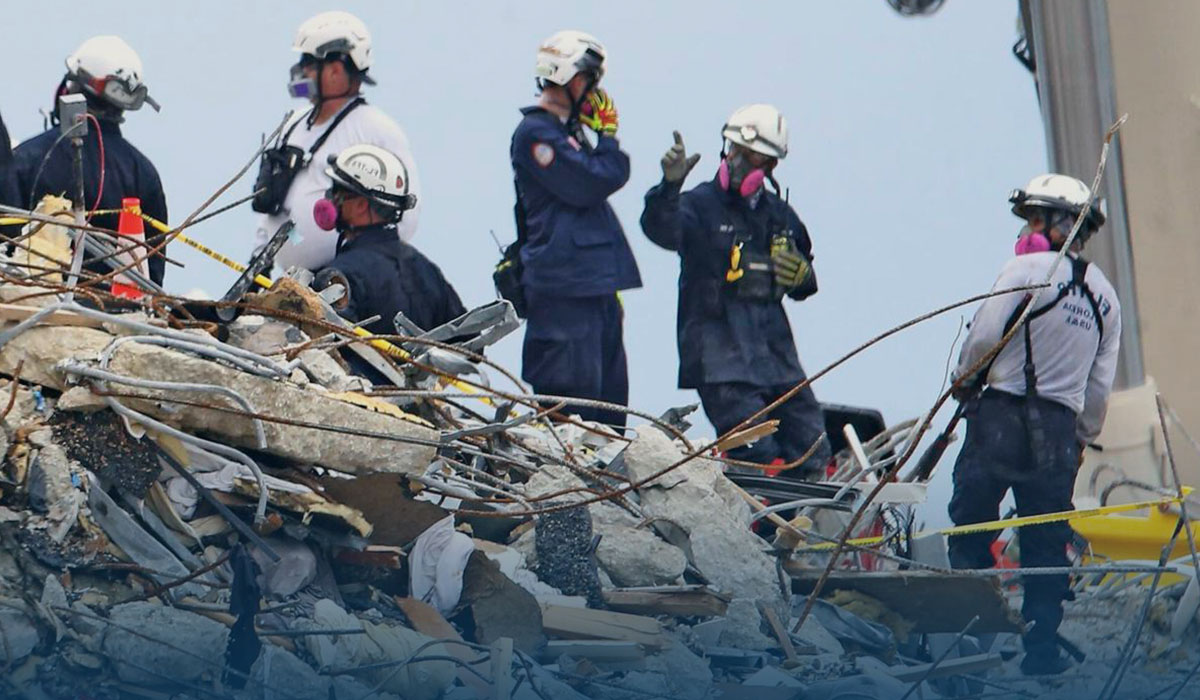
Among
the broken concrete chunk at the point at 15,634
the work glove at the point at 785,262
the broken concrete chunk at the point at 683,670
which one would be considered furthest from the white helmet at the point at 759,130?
the broken concrete chunk at the point at 15,634

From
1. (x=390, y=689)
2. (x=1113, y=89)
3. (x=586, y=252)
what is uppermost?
(x=1113, y=89)

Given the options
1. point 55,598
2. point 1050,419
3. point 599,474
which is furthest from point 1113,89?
point 55,598

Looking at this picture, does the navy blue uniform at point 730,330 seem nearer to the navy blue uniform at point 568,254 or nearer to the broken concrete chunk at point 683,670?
the navy blue uniform at point 568,254

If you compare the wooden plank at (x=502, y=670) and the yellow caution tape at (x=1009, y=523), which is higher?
the yellow caution tape at (x=1009, y=523)

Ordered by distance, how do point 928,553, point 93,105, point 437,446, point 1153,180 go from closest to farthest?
1. point 437,446
2. point 928,553
3. point 93,105
4. point 1153,180

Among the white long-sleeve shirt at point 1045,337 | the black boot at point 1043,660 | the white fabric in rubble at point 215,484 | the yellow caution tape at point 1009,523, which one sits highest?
the white long-sleeve shirt at point 1045,337

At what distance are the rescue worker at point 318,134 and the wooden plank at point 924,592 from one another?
236cm

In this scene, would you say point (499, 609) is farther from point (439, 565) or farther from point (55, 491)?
point (55, 491)

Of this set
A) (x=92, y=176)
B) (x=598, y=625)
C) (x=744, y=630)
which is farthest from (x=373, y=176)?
(x=744, y=630)

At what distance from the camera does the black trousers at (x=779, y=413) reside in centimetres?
1057

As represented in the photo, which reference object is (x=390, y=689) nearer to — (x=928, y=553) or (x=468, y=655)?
(x=468, y=655)

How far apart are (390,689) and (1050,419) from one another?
11.2 ft

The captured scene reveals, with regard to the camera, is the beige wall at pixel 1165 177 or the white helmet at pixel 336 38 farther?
the beige wall at pixel 1165 177

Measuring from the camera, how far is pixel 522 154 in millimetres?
10320
